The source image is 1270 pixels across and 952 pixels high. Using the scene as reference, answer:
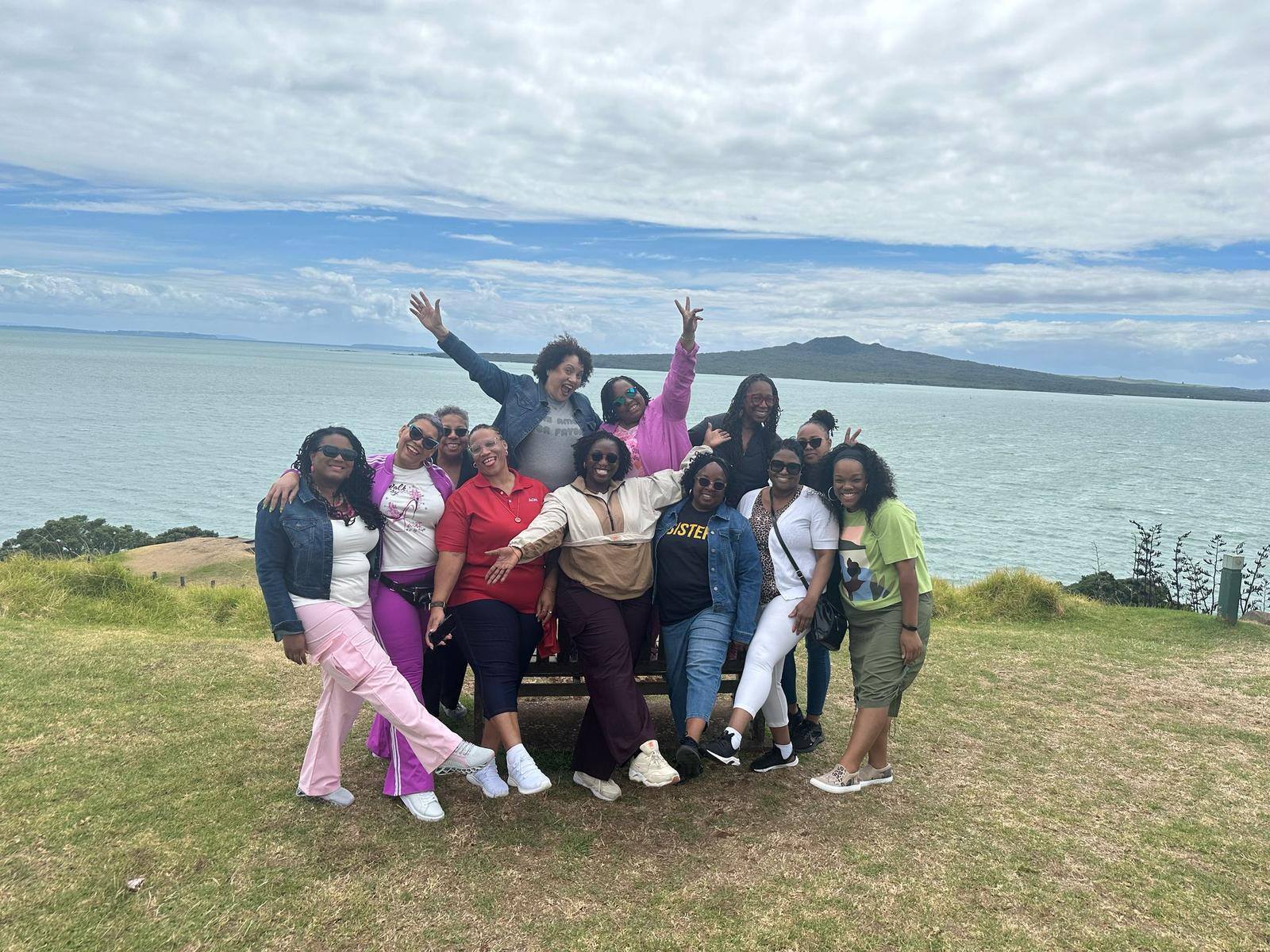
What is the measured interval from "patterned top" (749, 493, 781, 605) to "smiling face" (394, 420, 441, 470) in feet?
7.01

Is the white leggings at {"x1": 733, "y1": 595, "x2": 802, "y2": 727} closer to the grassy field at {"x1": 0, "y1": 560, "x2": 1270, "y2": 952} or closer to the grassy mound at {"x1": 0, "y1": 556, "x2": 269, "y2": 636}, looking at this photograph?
the grassy field at {"x1": 0, "y1": 560, "x2": 1270, "y2": 952}

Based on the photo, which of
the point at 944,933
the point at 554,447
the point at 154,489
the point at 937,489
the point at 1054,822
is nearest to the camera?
the point at 944,933

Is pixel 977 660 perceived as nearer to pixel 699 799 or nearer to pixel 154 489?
pixel 699 799

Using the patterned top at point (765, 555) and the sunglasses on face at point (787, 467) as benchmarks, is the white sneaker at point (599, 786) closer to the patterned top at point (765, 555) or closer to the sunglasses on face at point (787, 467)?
the patterned top at point (765, 555)

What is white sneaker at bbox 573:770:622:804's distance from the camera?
16.6ft

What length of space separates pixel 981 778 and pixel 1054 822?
0.66 meters

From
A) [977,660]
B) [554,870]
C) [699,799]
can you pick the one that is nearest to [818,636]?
[699,799]

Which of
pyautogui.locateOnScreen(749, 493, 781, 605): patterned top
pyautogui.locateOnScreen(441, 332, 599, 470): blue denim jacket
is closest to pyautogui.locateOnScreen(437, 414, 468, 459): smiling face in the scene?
pyautogui.locateOnScreen(441, 332, 599, 470): blue denim jacket

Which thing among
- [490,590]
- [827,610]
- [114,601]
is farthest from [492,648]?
[114,601]

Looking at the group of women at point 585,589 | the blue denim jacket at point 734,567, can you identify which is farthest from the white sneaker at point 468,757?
the blue denim jacket at point 734,567

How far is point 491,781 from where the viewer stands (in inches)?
196

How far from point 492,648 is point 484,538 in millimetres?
671

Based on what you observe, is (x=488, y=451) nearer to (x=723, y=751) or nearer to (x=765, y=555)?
(x=765, y=555)

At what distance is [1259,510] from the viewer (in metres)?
43.2
